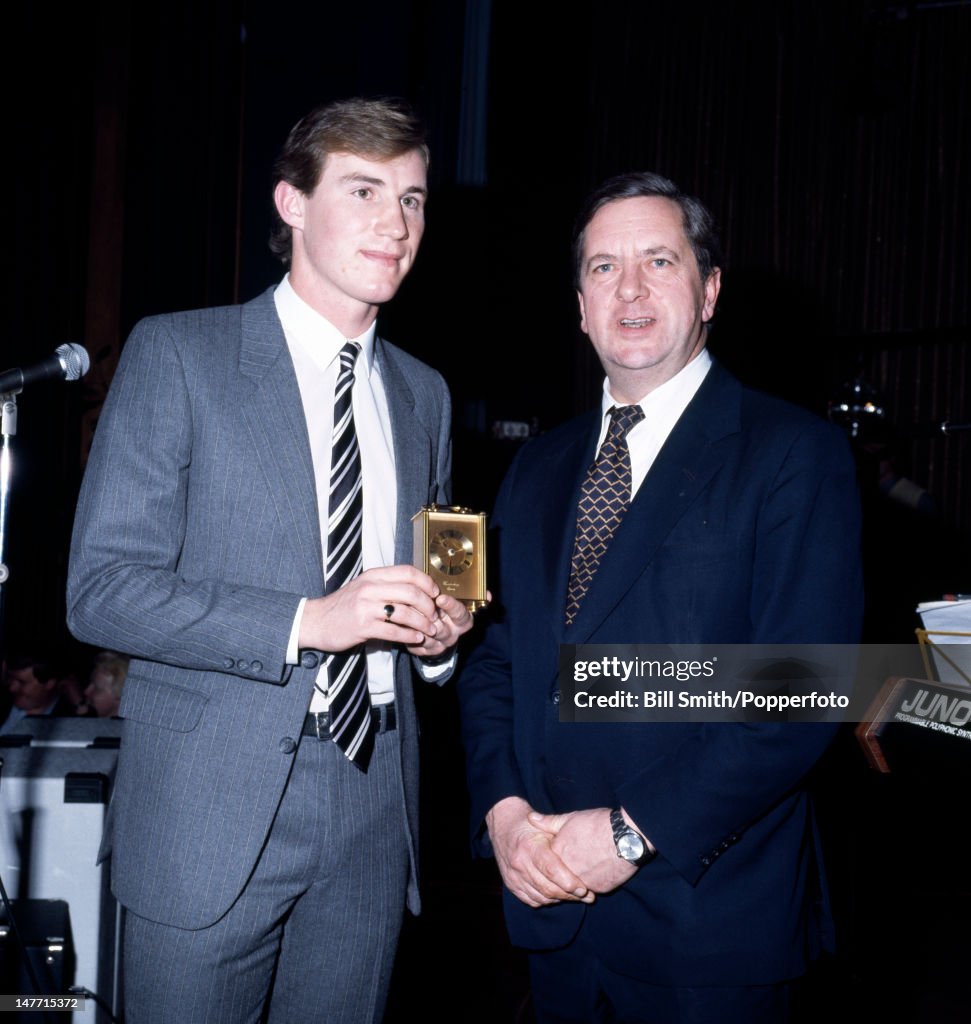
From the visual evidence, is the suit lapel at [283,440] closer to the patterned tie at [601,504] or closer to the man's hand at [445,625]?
the man's hand at [445,625]

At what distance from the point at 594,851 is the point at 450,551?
20.1 inches

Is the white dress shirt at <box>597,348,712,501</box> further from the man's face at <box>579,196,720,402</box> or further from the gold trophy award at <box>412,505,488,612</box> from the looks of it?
the gold trophy award at <box>412,505,488,612</box>

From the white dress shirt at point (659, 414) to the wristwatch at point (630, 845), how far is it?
58 centimetres

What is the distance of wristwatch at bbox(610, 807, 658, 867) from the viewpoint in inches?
60.5

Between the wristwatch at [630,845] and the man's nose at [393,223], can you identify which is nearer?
the wristwatch at [630,845]

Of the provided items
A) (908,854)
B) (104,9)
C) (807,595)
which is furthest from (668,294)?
(104,9)

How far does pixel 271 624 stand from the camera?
5.09 ft

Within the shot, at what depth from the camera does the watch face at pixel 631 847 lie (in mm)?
1535

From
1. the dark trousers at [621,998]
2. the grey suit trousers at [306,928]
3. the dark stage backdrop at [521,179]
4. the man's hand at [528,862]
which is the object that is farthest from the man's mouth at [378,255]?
the dark stage backdrop at [521,179]

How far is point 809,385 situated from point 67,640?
176 inches

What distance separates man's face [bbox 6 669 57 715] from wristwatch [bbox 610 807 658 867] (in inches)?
141

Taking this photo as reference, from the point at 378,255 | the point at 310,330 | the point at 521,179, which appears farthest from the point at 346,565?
the point at 521,179

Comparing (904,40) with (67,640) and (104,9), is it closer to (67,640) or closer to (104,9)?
(104,9)

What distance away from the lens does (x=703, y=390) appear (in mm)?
1785
